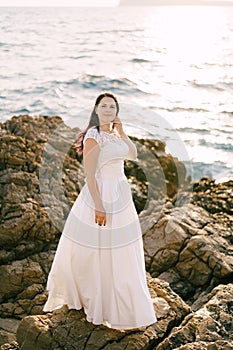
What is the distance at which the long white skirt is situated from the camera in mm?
5348

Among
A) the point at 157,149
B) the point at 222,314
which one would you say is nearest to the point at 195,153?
the point at 157,149

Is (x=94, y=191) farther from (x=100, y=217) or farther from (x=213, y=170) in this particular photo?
(x=213, y=170)

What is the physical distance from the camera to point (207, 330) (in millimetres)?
5172

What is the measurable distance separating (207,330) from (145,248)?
2.69 meters

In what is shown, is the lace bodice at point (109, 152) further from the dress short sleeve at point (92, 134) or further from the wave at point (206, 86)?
the wave at point (206, 86)

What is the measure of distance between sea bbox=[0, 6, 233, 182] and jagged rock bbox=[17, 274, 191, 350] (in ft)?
16.4

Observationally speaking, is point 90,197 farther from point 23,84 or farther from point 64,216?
point 23,84

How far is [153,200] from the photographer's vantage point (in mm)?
9484

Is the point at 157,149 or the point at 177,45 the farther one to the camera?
the point at 177,45

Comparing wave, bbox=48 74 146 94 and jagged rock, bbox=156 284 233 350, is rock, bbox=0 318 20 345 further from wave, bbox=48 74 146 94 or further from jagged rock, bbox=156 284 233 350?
wave, bbox=48 74 146 94

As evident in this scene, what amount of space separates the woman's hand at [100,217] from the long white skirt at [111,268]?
120 millimetres

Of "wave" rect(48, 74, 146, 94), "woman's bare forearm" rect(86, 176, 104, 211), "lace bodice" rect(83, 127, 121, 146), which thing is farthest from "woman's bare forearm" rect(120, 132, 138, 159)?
"wave" rect(48, 74, 146, 94)

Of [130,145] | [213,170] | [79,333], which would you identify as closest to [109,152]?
[130,145]

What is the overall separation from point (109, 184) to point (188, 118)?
16.3 m
